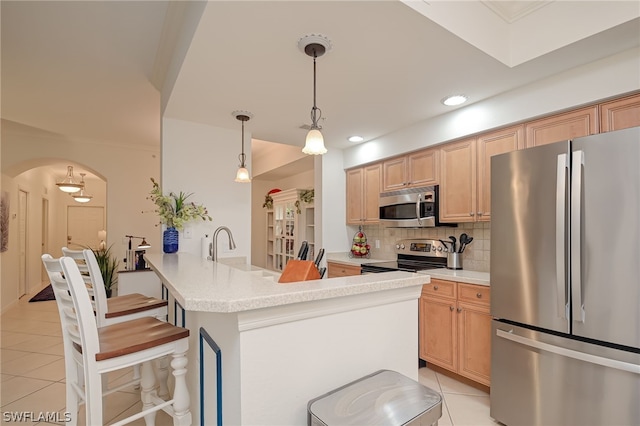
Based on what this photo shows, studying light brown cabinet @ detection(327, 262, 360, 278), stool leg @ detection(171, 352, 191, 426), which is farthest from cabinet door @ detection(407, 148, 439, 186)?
stool leg @ detection(171, 352, 191, 426)

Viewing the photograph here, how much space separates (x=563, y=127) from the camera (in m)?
2.21

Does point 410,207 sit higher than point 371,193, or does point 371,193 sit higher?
point 371,193

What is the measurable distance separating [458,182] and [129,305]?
2850mm

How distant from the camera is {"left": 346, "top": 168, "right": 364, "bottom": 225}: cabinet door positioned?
4.02 m

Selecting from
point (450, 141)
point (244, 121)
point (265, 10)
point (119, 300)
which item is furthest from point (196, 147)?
point (450, 141)

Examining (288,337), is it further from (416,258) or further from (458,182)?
(416,258)

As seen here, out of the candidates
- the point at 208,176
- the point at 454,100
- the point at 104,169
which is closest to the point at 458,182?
the point at 454,100

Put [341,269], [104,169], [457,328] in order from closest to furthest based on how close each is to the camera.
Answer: [457,328], [341,269], [104,169]

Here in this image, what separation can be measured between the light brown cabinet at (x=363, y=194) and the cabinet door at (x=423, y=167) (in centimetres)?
48

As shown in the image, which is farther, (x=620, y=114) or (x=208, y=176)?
(x=208, y=176)

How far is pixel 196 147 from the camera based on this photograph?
10.7ft

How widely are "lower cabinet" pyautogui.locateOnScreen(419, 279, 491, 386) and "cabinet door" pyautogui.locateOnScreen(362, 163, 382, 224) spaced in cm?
124

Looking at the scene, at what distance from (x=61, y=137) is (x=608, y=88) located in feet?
22.5

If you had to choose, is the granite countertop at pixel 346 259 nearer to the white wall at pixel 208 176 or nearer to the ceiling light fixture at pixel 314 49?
the white wall at pixel 208 176
